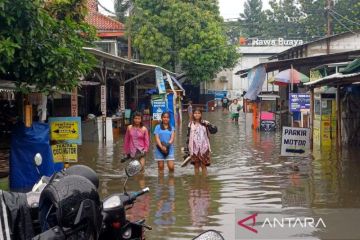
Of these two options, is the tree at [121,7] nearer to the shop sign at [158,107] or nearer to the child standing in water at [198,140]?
the shop sign at [158,107]

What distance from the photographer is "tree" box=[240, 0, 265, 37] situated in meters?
82.6

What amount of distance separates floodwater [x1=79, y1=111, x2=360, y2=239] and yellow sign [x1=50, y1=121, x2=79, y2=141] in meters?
1.13

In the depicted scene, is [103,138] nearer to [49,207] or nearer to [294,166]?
[294,166]

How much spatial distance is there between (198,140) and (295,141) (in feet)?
8.93

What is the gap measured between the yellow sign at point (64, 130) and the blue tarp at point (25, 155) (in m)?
0.47

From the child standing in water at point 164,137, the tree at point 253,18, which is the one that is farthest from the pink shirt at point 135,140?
the tree at point 253,18

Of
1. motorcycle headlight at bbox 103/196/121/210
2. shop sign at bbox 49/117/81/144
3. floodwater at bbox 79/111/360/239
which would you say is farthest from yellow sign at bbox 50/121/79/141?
motorcycle headlight at bbox 103/196/121/210

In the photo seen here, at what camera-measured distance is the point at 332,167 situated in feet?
42.2

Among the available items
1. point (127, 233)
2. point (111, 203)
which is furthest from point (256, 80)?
point (111, 203)

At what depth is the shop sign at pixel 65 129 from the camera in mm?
10336

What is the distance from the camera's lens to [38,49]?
8.62 metres

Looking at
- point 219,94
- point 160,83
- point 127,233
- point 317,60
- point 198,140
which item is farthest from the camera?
point 219,94

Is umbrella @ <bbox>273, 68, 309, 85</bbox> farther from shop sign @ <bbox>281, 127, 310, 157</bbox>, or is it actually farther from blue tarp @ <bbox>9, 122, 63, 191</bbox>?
blue tarp @ <bbox>9, 122, 63, 191</bbox>

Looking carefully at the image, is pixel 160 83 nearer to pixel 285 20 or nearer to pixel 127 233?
pixel 127 233
